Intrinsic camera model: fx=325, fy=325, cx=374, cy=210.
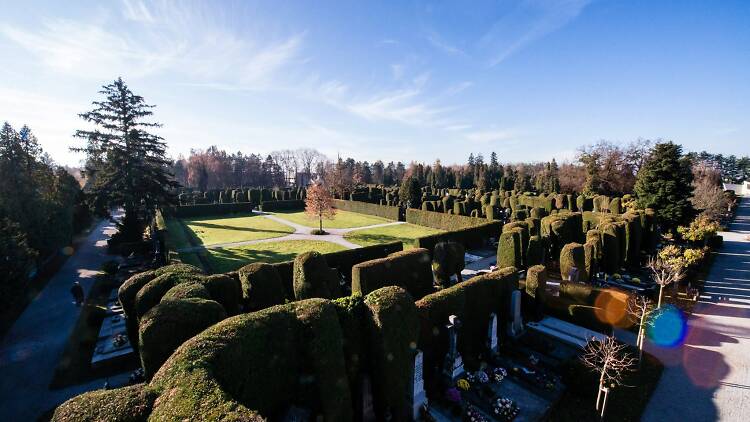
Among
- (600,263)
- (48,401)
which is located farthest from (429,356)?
(600,263)

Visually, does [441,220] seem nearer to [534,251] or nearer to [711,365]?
[534,251]

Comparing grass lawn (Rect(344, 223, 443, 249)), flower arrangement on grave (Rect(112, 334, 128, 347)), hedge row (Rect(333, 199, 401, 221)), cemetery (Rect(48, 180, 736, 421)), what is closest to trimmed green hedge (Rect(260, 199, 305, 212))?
hedge row (Rect(333, 199, 401, 221))

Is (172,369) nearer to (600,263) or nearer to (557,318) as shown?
(557,318)

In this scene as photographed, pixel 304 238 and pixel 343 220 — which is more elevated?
pixel 343 220

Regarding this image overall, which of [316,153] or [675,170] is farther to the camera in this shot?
[316,153]

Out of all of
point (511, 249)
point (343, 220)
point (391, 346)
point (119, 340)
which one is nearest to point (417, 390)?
point (391, 346)
